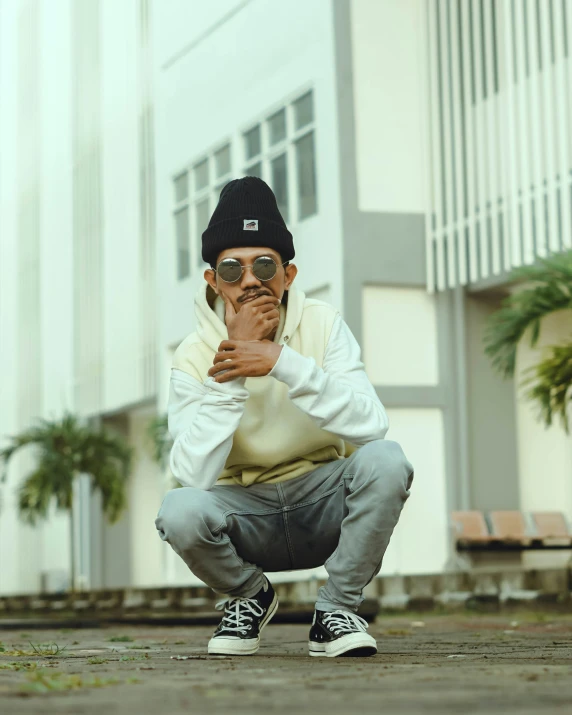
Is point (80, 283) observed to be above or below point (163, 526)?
above

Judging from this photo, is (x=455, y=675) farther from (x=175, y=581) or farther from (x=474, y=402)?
(x=175, y=581)

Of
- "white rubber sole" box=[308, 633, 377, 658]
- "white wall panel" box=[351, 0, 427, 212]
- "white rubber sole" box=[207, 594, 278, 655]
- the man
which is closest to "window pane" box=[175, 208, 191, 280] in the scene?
"white wall panel" box=[351, 0, 427, 212]

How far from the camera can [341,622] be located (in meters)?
4.08

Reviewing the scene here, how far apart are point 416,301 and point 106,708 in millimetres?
16375

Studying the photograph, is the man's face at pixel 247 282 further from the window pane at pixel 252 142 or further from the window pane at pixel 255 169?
the window pane at pixel 252 142

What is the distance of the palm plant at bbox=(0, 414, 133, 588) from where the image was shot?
2233 cm

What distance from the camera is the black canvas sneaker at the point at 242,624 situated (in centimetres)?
415

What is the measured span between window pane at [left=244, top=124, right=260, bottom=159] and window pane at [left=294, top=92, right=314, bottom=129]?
1413mm

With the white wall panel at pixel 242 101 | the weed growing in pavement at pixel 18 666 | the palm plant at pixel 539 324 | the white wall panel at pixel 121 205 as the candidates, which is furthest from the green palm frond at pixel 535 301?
the white wall panel at pixel 121 205

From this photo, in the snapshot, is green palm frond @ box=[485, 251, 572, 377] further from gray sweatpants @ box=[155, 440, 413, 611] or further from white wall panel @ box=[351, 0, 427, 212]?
white wall panel @ box=[351, 0, 427, 212]

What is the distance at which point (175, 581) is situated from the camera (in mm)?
23844

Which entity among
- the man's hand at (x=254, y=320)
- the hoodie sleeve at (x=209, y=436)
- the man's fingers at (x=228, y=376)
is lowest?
the hoodie sleeve at (x=209, y=436)

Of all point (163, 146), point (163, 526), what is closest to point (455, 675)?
point (163, 526)

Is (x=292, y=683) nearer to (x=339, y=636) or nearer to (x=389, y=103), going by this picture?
(x=339, y=636)
